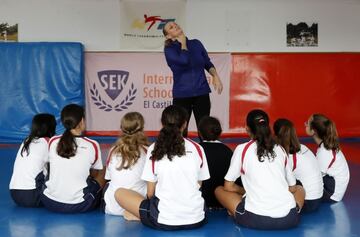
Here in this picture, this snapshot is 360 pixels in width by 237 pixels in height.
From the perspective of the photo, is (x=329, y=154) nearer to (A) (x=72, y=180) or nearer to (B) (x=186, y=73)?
(B) (x=186, y=73)

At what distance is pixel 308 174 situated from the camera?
10.1ft

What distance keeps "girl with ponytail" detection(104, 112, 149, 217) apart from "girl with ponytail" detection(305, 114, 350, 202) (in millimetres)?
1404

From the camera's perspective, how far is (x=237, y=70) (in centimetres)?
771

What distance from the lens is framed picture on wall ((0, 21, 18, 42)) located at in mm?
7488

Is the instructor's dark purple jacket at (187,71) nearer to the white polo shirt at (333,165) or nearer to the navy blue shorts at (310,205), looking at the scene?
the white polo shirt at (333,165)

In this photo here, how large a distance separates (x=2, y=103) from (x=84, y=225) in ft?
17.3

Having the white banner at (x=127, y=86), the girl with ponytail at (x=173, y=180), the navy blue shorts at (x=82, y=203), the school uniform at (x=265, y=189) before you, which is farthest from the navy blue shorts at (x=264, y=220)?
the white banner at (x=127, y=86)

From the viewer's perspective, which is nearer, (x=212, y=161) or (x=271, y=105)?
(x=212, y=161)

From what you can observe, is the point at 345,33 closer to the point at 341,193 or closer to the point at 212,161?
the point at 341,193

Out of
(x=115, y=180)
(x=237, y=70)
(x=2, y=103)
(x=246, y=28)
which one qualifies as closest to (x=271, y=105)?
(x=237, y=70)

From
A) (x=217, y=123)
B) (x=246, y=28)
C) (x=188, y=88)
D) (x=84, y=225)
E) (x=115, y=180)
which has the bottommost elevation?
(x=84, y=225)

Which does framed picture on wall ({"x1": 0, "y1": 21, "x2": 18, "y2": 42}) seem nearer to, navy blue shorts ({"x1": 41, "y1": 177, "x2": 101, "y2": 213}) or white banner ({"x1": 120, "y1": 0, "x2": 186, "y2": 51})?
white banner ({"x1": 120, "y1": 0, "x2": 186, "y2": 51})

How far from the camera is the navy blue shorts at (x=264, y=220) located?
2.66m

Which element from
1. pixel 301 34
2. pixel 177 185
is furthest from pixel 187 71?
pixel 301 34
